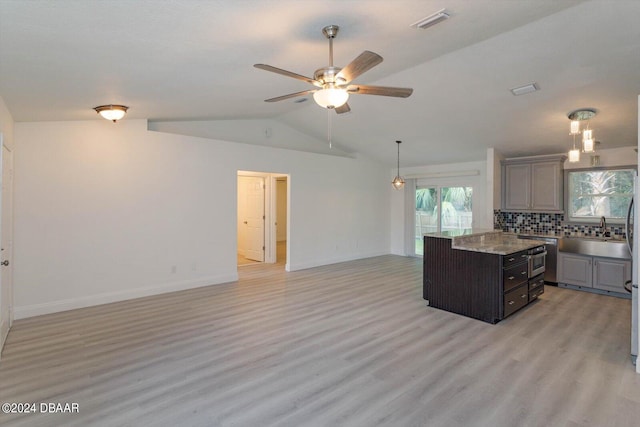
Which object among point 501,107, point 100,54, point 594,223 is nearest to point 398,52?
point 501,107

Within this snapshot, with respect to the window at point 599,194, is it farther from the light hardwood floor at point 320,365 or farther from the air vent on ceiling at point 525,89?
the air vent on ceiling at point 525,89

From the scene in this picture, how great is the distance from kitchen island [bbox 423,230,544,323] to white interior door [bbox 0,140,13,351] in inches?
193

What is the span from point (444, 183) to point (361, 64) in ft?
21.9

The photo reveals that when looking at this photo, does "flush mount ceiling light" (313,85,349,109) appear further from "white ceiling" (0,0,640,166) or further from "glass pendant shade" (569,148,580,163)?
"glass pendant shade" (569,148,580,163)

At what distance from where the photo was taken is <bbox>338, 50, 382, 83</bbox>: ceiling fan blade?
2.08m

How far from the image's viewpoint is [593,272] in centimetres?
544

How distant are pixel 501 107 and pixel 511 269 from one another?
7.58 feet

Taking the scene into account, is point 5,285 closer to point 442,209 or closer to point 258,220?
point 258,220

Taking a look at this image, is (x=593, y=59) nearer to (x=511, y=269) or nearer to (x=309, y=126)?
(x=511, y=269)

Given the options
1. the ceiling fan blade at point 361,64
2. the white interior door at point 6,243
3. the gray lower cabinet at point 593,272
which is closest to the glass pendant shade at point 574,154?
the gray lower cabinet at point 593,272

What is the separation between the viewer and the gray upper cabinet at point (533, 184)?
6.06 meters

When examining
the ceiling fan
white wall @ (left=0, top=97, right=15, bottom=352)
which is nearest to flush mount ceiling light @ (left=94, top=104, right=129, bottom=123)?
white wall @ (left=0, top=97, right=15, bottom=352)

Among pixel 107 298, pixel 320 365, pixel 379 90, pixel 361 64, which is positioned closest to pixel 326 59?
pixel 379 90

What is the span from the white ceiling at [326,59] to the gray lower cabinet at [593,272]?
193 centimetres
